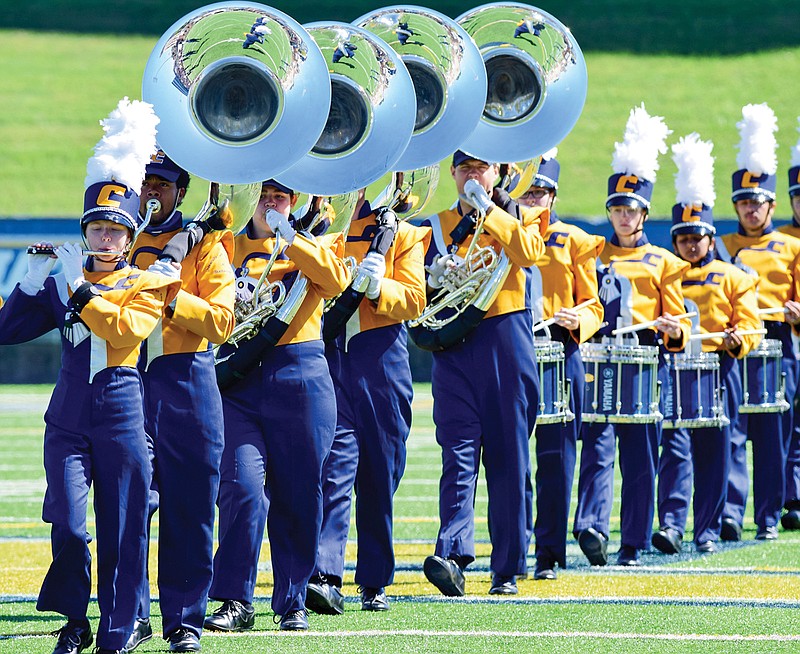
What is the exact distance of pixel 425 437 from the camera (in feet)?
49.9

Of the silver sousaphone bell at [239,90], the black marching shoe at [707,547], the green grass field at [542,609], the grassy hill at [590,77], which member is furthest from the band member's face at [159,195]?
the grassy hill at [590,77]

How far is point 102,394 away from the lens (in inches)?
216

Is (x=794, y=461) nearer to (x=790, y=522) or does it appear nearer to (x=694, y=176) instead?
(x=790, y=522)

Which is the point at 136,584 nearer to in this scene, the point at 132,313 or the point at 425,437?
the point at 132,313

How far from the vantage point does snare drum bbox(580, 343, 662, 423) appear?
28.2 feet

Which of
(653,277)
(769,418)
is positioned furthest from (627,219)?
(769,418)

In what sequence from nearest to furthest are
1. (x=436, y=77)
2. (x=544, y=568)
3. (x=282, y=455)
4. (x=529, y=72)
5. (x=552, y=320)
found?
1. (x=282, y=455)
2. (x=436, y=77)
3. (x=529, y=72)
4. (x=544, y=568)
5. (x=552, y=320)

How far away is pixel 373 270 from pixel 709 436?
11.5 ft

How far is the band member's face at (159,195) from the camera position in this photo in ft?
19.9

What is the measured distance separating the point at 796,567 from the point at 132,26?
103 ft

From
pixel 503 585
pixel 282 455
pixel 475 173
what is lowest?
pixel 503 585

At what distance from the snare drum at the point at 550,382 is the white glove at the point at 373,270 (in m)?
1.42

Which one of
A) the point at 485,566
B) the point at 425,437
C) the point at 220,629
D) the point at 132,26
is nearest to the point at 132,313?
the point at 220,629

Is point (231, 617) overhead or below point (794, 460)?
below
